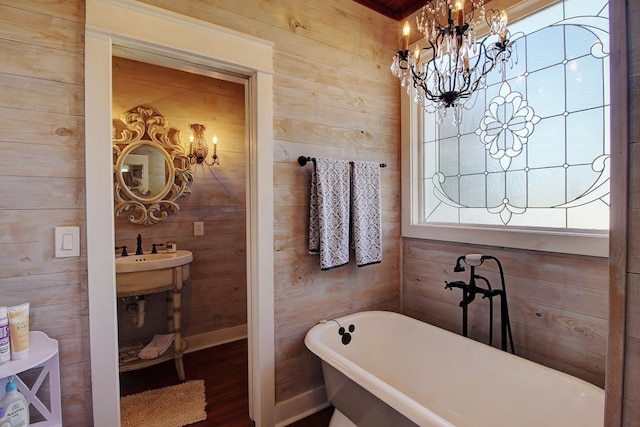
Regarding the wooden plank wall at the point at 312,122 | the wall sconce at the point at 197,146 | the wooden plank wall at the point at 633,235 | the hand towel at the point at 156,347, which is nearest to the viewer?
the wooden plank wall at the point at 633,235

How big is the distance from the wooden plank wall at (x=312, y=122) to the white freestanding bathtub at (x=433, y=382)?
0.21 metres

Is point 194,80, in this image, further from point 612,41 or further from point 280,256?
point 612,41

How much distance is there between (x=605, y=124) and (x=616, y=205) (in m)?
1.35

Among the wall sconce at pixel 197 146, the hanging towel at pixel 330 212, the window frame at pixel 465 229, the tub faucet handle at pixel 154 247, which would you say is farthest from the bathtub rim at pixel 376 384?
the wall sconce at pixel 197 146

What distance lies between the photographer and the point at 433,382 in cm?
186

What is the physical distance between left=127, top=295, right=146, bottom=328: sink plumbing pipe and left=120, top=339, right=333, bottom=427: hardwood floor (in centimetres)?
38

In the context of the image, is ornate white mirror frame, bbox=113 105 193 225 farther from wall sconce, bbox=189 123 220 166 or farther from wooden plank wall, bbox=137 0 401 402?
wooden plank wall, bbox=137 0 401 402

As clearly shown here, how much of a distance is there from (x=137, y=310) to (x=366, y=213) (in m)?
2.01

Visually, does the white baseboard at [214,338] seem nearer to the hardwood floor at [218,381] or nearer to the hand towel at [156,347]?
the hardwood floor at [218,381]

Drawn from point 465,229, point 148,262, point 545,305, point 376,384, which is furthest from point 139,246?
point 545,305

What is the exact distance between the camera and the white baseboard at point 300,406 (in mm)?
1917

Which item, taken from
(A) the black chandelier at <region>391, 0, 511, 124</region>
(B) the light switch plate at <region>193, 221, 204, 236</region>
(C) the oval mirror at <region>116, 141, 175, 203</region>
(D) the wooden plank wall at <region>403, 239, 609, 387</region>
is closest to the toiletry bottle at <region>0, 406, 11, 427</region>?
(C) the oval mirror at <region>116, 141, 175, 203</region>

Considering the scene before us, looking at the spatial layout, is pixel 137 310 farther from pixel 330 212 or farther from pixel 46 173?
pixel 330 212

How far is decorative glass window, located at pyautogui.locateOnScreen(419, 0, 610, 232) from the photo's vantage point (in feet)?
5.12
